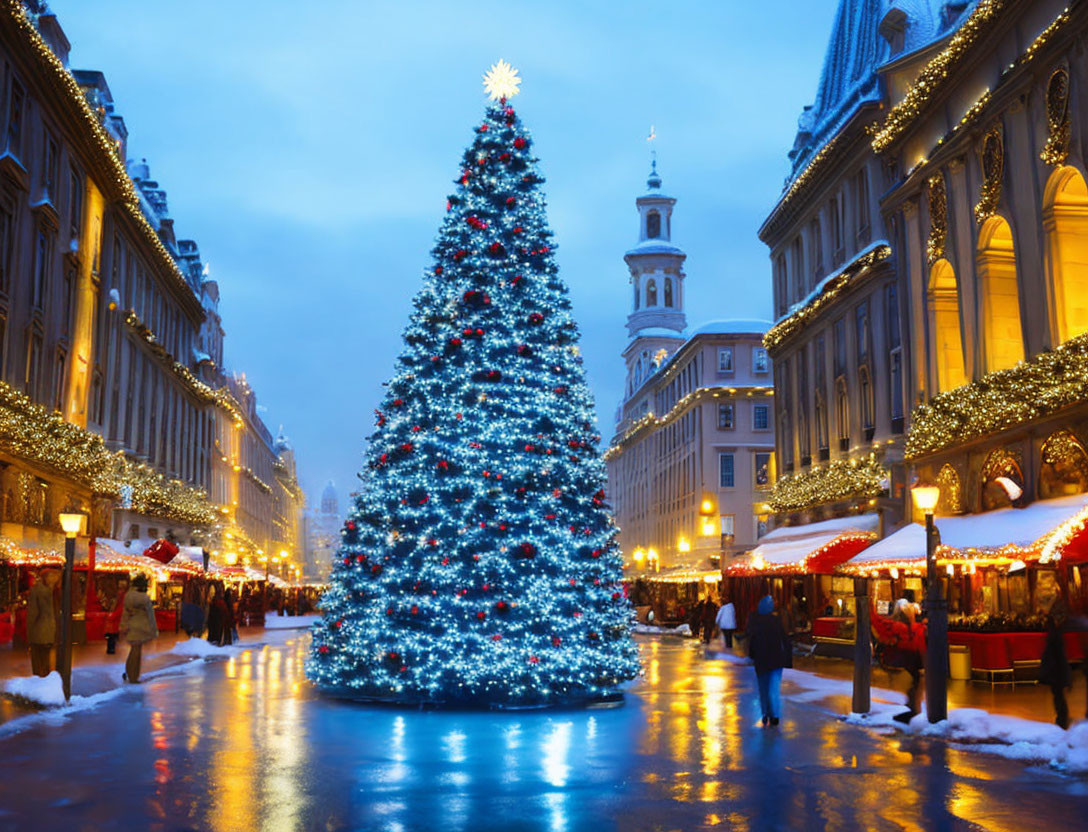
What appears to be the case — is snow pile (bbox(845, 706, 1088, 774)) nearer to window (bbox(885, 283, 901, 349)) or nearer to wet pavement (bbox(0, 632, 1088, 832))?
wet pavement (bbox(0, 632, 1088, 832))

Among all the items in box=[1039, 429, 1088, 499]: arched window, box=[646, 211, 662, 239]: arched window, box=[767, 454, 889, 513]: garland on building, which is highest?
box=[646, 211, 662, 239]: arched window

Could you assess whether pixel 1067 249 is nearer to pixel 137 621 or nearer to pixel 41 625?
pixel 137 621

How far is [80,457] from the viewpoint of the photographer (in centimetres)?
3822

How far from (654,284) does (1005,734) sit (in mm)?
100059

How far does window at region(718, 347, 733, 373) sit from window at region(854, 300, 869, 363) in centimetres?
3656

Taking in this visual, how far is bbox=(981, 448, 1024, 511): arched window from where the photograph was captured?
25422mm

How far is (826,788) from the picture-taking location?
11406 millimetres

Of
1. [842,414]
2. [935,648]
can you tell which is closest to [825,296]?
[842,414]

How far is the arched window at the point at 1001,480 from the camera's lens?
25422 millimetres

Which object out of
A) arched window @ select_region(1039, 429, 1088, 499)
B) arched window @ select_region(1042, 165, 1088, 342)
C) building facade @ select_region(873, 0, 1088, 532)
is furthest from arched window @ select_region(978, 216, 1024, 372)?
arched window @ select_region(1039, 429, 1088, 499)

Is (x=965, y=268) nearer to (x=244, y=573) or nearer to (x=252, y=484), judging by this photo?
(x=244, y=573)

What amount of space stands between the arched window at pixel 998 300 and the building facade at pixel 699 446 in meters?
27.8

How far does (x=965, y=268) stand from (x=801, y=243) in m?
18.2

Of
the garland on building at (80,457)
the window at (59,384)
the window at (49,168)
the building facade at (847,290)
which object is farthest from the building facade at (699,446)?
the window at (49,168)
